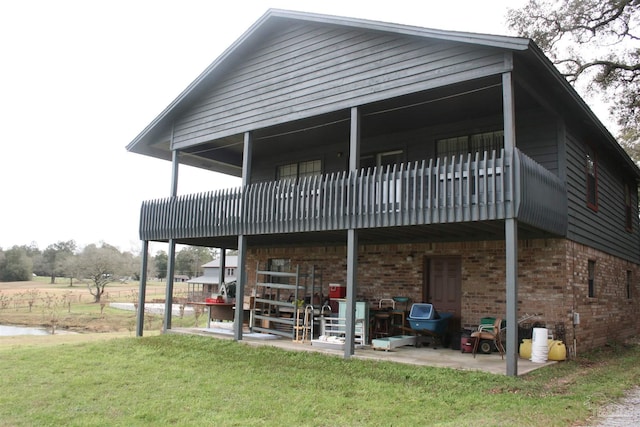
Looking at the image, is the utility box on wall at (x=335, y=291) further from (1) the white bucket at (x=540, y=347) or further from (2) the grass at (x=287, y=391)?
(1) the white bucket at (x=540, y=347)

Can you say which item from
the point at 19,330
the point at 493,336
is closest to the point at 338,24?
the point at 493,336

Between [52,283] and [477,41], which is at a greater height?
[477,41]

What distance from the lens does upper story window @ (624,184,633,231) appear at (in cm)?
1634

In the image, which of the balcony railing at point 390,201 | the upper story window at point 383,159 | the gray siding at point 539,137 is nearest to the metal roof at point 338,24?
the gray siding at point 539,137

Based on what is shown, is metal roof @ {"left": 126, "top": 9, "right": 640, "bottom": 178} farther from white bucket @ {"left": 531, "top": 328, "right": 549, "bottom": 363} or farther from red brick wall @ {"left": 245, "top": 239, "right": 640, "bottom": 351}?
white bucket @ {"left": 531, "top": 328, "right": 549, "bottom": 363}

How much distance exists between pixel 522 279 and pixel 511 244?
3.02 metres

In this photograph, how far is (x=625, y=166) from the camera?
50.6ft

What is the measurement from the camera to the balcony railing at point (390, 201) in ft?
28.8

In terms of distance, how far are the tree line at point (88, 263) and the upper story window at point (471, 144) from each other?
169ft

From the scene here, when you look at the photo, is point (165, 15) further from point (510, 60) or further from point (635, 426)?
point (635, 426)

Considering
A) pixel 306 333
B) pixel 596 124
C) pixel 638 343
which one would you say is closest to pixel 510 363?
pixel 306 333

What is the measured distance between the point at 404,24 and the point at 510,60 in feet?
7.37

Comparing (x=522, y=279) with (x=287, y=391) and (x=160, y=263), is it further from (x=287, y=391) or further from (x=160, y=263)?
(x=160, y=263)

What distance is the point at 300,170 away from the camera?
52.1ft
